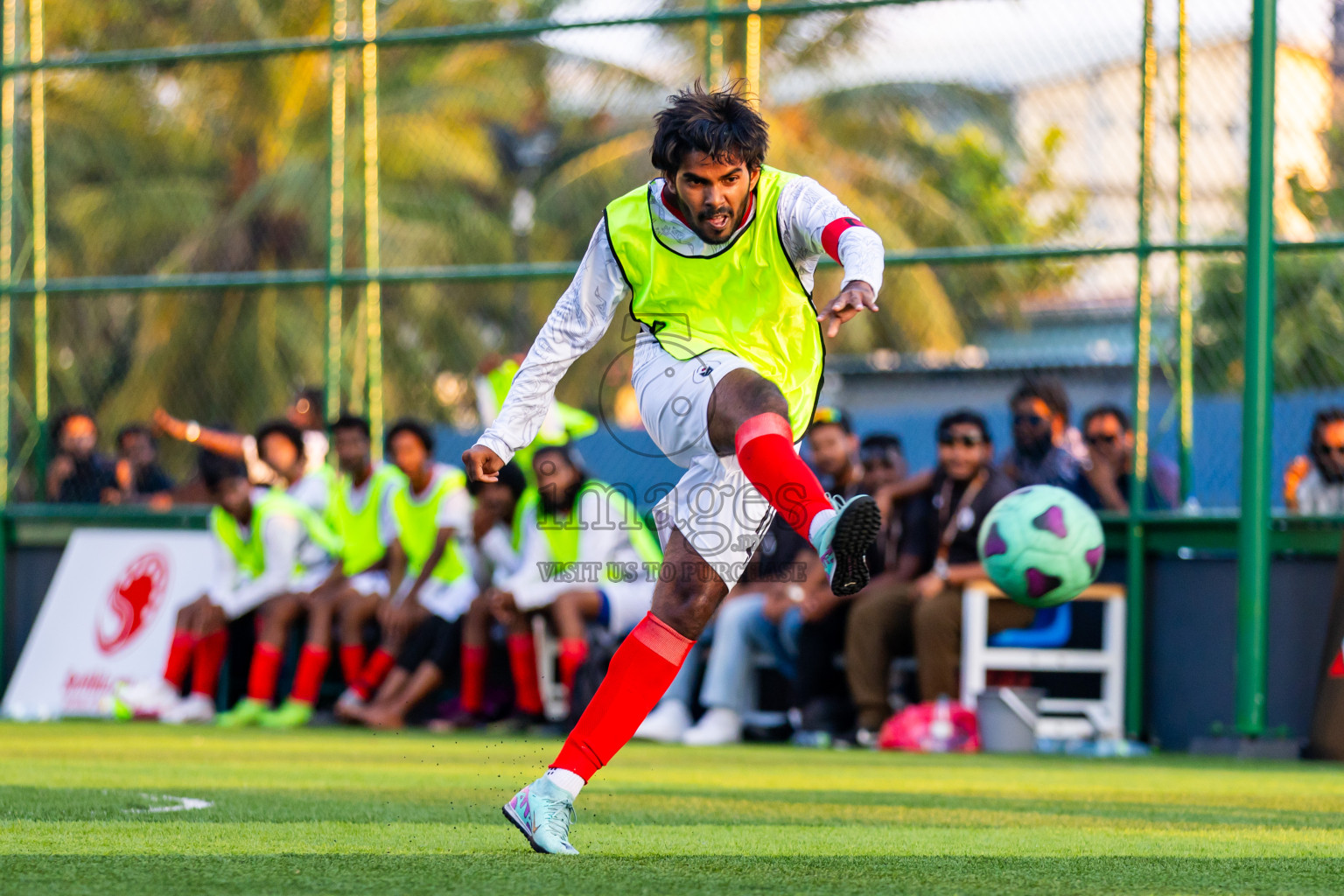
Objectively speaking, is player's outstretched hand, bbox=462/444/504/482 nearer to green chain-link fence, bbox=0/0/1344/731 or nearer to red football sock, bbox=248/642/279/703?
Result: green chain-link fence, bbox=0/0/1344/731

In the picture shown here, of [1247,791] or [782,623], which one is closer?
[1247,791]

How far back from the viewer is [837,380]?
57.4ft

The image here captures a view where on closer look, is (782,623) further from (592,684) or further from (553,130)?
(553,130)

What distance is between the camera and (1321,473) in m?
8.94

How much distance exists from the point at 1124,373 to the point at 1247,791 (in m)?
7.11

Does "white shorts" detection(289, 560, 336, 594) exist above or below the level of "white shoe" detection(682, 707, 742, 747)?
above

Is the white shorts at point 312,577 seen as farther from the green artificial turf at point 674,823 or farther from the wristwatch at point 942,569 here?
the wristwatch at point 942,569

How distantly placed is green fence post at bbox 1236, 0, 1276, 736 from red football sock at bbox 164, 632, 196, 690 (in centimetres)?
603

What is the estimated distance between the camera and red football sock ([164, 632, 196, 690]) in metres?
10.7

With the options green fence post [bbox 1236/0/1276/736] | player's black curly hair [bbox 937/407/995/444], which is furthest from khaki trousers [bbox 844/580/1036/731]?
green fence post [bbox 1236/0/1276/736]

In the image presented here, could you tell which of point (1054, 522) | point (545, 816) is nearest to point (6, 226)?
point (1054, 522)

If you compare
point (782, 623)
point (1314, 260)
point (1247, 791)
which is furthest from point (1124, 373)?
point (1247, 791)

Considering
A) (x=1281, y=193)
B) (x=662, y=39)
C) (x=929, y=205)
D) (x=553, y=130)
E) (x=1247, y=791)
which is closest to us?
(x=1247, y=791)

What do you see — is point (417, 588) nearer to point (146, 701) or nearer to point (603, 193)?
point (146, 701)
